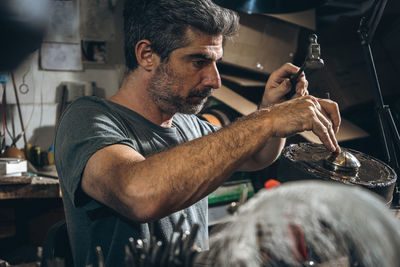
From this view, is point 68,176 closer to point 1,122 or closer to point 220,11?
point 220,11

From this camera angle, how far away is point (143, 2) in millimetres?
1612

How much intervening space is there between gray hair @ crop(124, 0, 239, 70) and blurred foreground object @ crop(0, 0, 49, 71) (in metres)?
1.55

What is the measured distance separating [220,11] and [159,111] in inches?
20.9

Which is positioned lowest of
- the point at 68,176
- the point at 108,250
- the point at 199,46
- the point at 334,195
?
the point at 108,250

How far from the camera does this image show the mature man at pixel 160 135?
40.1 inches

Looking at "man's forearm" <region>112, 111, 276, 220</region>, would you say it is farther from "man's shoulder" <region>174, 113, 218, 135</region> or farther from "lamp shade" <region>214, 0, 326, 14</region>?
"man's shoulder" <region>174, 113, 218, 135</region>

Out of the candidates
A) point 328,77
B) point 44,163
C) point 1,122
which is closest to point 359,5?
point 328,77

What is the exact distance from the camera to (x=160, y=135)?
159 centimetres

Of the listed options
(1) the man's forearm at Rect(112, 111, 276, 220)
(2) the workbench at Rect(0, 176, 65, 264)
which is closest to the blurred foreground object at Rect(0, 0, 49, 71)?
(2) the workbench at Rect(0, 176, 65, 264)

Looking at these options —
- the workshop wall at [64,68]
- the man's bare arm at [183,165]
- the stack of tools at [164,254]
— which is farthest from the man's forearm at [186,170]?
the workshop wall at [64,68]

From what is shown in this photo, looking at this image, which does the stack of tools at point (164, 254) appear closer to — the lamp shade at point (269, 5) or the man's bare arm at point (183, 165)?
the man's bare arm at point (183, 165)

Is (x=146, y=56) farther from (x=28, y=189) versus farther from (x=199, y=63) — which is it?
(x=28, y=189)

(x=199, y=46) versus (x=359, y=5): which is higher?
(x=359, y=5)

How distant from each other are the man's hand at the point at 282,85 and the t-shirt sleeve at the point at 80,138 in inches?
27.5
